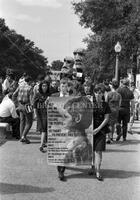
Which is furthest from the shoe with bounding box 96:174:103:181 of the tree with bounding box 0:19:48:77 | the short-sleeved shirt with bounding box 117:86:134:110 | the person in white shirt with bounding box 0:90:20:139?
the tree with bounding box 0:19:48:77

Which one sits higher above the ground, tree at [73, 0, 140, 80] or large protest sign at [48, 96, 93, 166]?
tree at [73, 0, 140, 80]

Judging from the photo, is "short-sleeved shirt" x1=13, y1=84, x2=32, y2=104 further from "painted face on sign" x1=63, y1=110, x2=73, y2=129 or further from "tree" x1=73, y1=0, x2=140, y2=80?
"tree" x1=73, y1=0, x2=140, y2=80

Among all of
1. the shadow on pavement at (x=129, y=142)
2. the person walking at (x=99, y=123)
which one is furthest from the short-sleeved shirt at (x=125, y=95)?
the person walking at (x=99, y=123)

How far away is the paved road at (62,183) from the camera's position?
623 cm

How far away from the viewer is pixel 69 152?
24.7 feet

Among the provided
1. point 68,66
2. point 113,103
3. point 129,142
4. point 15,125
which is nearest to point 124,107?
point 113,103

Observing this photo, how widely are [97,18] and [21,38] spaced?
2771 inches

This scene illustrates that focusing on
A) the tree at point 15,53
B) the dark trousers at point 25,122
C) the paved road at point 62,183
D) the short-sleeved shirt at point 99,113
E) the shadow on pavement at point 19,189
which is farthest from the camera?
the tree at point 15,53

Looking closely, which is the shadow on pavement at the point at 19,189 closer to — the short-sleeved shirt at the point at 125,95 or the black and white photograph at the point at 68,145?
the black and white photograph at the point at 68,145

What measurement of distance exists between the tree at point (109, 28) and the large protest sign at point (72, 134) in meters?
27.3

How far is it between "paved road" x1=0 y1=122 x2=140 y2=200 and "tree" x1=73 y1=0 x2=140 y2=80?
25437 mm

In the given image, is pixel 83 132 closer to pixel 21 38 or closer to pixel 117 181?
pixel 117 181

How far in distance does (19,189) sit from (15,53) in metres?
87.6

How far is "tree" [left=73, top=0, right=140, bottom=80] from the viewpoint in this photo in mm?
34656
